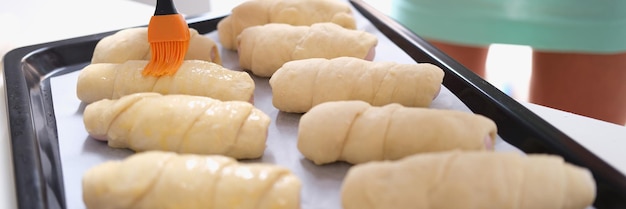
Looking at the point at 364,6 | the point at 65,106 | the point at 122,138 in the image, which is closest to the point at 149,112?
the point at 122,138

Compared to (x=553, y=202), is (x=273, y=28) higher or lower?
higher

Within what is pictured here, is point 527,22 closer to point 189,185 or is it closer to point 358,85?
point 358,85

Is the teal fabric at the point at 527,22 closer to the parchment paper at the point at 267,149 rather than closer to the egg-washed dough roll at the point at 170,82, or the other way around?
the parchment paper at the point at 267,149

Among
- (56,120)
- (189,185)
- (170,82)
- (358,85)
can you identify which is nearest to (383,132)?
(358,85)

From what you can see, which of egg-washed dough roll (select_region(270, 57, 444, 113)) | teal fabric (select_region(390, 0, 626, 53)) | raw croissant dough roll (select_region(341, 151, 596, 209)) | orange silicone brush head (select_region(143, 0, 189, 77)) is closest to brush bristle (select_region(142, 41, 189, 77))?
orange silicone brush head (select_region(143, 0, 189, 77))

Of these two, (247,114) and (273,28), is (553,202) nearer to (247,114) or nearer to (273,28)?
(247,114)

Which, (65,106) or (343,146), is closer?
(343,146)
